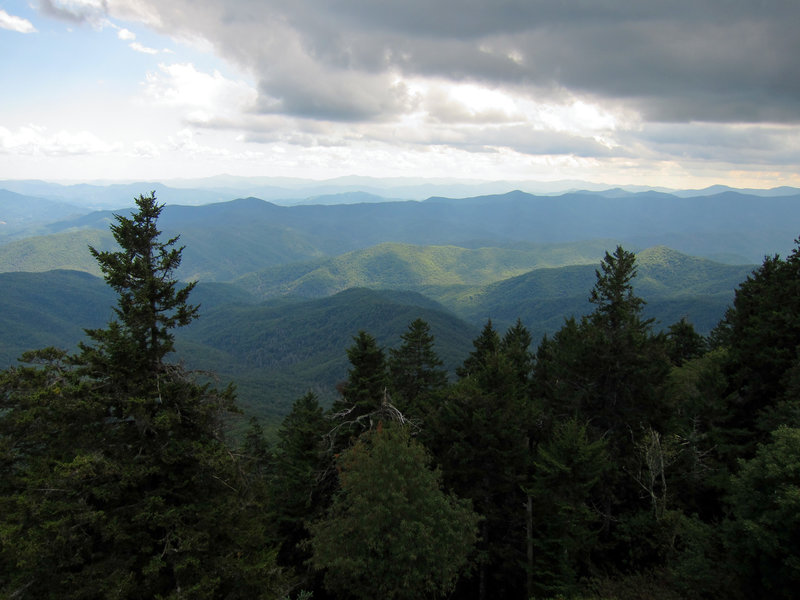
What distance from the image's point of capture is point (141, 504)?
13.0 metres

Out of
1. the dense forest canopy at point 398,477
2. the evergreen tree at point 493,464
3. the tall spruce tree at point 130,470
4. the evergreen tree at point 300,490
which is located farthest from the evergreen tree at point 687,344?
the tall spruce tree at point 130,470

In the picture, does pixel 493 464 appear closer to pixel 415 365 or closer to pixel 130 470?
pixel 415 365

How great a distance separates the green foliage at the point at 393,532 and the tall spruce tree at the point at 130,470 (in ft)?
9.43

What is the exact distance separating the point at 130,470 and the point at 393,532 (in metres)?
8.86

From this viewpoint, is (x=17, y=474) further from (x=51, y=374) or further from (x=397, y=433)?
(x=397, y=433)

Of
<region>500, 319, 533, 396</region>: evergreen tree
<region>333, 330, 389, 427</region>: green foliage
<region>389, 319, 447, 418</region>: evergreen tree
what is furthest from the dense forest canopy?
<region>389, 319, 447, 418</region>: evergreen tree

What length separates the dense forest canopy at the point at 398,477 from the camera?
42.0 ft

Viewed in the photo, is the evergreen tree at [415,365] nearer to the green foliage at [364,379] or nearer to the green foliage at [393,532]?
the green foliage at [364,379]

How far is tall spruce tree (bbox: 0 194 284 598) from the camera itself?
1191 cm

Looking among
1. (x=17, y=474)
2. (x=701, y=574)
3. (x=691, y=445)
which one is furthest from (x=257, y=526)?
(x=691, y=445)

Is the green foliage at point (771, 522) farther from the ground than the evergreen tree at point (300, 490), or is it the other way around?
the green foliage at point (771, 522)

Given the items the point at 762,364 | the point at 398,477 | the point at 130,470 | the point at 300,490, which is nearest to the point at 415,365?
the point at 300,490

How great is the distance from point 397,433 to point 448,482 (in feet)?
24.7

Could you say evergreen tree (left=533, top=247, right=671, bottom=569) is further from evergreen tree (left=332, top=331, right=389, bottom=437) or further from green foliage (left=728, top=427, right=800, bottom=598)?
evergreen tree (left=332, top=331, right=389, bottom=437)
